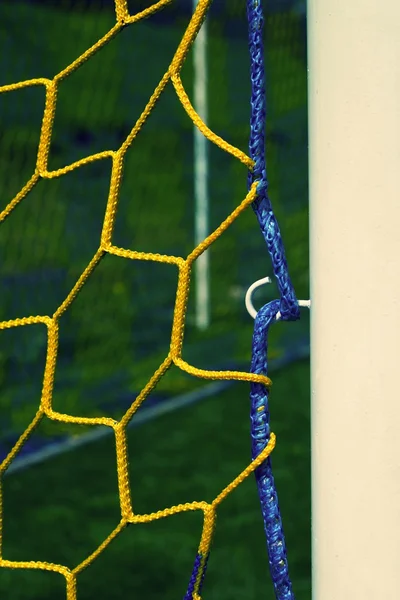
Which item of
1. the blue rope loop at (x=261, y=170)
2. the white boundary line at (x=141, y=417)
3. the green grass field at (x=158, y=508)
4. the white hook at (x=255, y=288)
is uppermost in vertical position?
the blue rope loop at (x=261, y=170)

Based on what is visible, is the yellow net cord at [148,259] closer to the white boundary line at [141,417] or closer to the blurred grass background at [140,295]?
the blurred grass background at [140,295]

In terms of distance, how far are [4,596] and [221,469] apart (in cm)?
88

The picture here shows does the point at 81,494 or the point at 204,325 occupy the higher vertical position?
the point at 204,325

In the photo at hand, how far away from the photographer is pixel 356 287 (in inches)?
25.2

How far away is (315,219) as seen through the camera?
2.17ft

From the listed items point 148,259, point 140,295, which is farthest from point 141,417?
point 148,259

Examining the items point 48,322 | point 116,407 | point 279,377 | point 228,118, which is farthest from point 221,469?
point 228,118

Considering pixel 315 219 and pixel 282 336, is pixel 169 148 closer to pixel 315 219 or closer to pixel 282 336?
pixel 282 336

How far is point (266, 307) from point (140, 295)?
4224mm

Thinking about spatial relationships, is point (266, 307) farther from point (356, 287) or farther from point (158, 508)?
point (158, 508)

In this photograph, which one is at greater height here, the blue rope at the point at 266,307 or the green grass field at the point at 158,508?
the blue rope at the point at 266,307

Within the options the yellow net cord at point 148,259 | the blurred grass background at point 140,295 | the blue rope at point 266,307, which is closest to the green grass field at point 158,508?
the blurred grass background at point 140,295

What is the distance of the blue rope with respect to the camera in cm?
74

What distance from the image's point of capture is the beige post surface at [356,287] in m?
0.63
